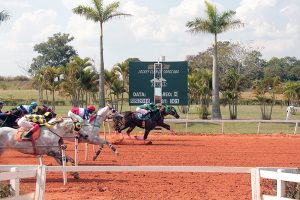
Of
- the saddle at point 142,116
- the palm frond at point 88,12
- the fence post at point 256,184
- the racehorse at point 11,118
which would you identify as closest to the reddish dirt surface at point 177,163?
the racehorse at point 11,118

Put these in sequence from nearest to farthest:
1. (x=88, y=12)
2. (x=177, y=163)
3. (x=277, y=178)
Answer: (x=277, y=178)
(x=177, y=163)
(x=88, y=12)

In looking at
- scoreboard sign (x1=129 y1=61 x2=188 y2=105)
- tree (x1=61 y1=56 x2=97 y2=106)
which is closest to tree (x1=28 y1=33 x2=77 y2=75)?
tree (x1=61 y1=56 x2=97 y2=106)

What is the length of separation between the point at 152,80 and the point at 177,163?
14711 millimetres

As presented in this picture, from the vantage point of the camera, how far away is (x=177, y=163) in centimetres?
1888

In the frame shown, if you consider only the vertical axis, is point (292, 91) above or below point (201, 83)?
below

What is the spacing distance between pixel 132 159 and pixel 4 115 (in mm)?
4335

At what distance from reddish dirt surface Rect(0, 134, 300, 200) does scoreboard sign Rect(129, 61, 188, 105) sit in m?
3.67

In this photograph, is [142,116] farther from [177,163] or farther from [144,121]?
[177,163]

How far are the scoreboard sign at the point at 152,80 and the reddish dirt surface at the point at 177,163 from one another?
3.67 m

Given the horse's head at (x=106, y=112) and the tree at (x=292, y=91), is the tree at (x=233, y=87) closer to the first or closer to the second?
the tree at (x=292, y=91)

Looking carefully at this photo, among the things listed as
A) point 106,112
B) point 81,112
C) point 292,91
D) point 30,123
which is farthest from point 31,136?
point 292,91

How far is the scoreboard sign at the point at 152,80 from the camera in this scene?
1307 inches

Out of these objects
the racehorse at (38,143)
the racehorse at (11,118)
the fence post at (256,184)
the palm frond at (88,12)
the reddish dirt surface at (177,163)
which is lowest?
→ the reddish dirt surface at (177,163)

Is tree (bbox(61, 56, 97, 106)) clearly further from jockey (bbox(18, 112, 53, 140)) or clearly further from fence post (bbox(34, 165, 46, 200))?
fence post (bbox(34, 165, 46, 200))
